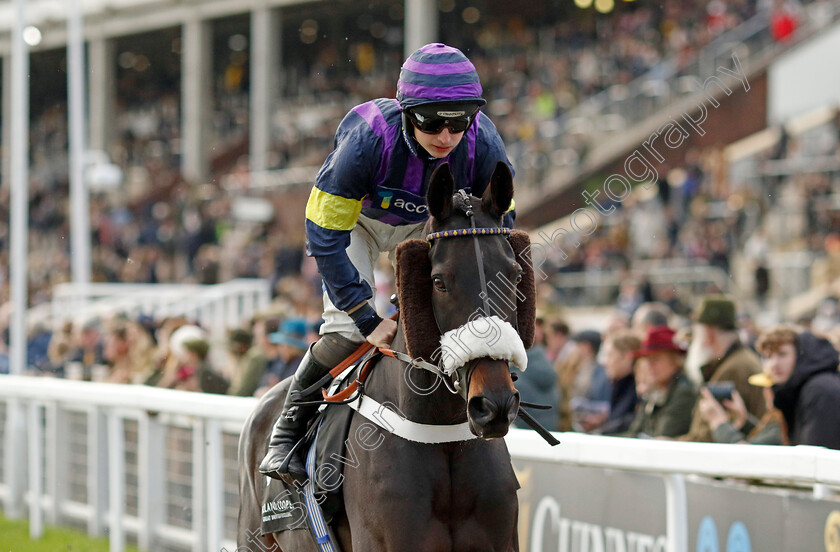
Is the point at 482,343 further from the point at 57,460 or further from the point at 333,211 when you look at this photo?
the point at 57,460

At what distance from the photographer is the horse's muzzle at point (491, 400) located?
272 cm

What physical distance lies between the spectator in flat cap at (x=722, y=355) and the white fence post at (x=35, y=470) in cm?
434

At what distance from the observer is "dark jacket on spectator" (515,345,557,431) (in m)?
5.69

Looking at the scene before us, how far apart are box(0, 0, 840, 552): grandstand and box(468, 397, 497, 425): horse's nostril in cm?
137

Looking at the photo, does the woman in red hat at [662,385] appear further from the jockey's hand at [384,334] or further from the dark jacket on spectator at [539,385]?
the jockey's hand at [384,334]

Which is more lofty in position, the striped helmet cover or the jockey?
the striped helmet cover

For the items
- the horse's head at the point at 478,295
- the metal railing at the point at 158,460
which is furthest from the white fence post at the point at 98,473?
the horse's head at the point at 478,295

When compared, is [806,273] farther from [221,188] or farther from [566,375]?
[221,188]

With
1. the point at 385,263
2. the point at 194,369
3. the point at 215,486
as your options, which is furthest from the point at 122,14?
the point at 215,486

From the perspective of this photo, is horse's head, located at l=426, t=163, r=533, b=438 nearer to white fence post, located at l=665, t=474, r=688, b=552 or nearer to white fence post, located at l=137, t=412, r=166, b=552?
white fence post, located at l=665, t=474, r=688, b=552

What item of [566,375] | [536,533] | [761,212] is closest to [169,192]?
[761,212]

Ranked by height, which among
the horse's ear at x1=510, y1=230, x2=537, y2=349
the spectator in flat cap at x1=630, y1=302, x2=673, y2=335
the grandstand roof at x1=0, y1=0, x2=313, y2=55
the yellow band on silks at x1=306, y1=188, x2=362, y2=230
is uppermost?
the grandstand roof at x1=0, y1=0, x2=313, y2=55

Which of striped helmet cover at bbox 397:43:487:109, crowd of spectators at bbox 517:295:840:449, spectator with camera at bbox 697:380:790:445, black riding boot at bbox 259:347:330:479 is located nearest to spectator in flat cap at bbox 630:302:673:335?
crowd of spectators at bbox 517:295:840:449

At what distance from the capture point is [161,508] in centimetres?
651
